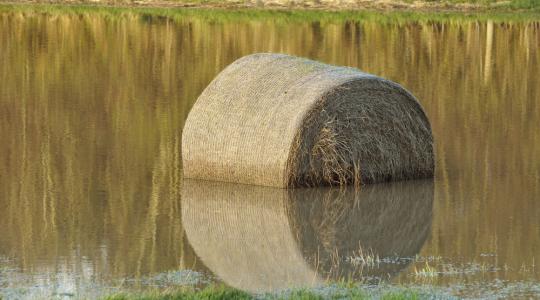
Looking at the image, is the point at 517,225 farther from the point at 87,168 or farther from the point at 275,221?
the point at 87,168

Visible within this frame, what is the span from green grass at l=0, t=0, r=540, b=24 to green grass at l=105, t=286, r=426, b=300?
25.4 meters

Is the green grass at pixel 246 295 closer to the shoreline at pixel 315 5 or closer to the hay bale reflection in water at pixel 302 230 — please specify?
the hay bale reflection in water at pixel 302 230

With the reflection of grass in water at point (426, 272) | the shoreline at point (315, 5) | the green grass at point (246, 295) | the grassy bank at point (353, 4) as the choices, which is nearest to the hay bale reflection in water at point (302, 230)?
the reflection of grass in water at point (426, 272)

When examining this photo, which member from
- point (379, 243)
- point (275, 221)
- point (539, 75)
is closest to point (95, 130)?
point (275, 221)

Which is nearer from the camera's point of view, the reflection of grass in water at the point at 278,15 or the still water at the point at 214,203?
the still water at the point at 214,203

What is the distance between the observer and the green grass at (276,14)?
116 feet

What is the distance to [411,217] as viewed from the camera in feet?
43.9

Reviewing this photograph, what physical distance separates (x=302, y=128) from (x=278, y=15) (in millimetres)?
21606

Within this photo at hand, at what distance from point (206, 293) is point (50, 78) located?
15.3 metres

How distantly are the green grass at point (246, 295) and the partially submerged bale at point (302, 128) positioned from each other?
476cm

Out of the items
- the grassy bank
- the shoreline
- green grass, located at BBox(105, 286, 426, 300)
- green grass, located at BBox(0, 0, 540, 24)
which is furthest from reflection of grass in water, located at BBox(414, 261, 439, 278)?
the grassy bank

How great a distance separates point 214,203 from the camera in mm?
13820

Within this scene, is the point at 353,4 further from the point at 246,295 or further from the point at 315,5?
the point at 246,295

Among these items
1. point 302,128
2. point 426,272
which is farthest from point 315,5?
point 426,272
